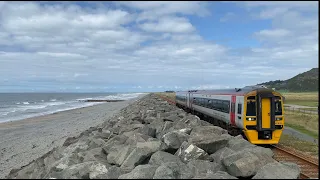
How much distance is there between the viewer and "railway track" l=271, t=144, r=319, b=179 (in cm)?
1056

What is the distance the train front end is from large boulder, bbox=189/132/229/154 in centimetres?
461

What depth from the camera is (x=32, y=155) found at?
19.9m

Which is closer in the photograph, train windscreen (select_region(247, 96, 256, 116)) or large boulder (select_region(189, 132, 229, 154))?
large boulder (select_region(189, 132, 229, 154))

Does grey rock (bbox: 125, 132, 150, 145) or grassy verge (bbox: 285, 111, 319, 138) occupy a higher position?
grey rock (bbox: 125, 132, 150, 145)

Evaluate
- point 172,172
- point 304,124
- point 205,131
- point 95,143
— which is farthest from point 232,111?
point 304,124

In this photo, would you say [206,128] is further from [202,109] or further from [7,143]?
[7,143]

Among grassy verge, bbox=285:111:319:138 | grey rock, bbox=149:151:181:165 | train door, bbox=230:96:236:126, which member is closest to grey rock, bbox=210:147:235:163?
grey rock, bbox=149:151:181:165

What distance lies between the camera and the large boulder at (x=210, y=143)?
445 inches

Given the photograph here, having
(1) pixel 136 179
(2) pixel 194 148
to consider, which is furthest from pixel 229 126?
(1) pixel 136 179

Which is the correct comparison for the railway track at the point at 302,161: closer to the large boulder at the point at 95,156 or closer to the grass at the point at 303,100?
the large boulder at the point at 95,156

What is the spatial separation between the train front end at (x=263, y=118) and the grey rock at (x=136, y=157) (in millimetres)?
7013

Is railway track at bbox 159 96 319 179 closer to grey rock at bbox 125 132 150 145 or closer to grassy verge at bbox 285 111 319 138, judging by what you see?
grey rock at bbox 125 132 150 145

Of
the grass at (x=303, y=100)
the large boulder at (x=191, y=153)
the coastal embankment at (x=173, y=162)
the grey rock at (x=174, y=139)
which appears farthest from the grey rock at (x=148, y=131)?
the grass at (x=303, y=100)

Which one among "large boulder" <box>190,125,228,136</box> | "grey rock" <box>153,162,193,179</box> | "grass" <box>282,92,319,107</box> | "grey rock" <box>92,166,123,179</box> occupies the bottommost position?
"grass" <box>282,92,319,107</box>
